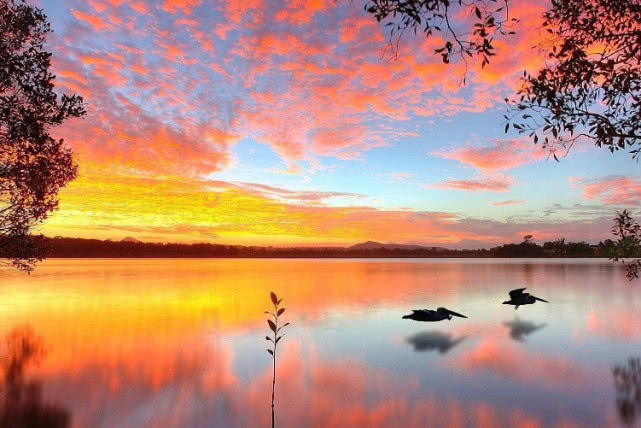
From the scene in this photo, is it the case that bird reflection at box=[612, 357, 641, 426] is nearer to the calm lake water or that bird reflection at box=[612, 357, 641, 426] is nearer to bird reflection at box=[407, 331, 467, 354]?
the calm lake water

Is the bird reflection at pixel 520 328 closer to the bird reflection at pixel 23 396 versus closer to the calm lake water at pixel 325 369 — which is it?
the calm lake water at pixel 325 369

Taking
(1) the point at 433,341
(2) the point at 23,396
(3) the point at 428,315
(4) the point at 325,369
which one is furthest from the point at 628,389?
(2) the point at 23,396

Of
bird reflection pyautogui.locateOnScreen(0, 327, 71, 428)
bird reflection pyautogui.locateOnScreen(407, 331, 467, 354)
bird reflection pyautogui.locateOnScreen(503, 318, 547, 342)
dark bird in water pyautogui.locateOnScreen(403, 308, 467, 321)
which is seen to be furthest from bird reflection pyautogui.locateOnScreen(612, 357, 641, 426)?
bird reflection pyautogui.locateOnScreen(0, 327, 71, 428)

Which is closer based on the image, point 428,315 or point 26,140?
point 26,140

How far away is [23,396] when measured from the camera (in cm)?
1341

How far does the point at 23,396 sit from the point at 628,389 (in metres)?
20.2

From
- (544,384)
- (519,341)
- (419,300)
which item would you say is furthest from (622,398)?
(419,300)

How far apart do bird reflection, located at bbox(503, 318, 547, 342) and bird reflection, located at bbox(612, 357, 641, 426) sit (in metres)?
5.96

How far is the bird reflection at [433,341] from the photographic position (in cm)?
2092

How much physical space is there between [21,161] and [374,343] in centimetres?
1774

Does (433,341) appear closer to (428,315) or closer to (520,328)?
(428,315)

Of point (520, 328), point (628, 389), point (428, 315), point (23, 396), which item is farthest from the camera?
point (428, 315)

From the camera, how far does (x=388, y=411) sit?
41.1ft

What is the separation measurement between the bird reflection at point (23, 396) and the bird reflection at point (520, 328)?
862 inches
